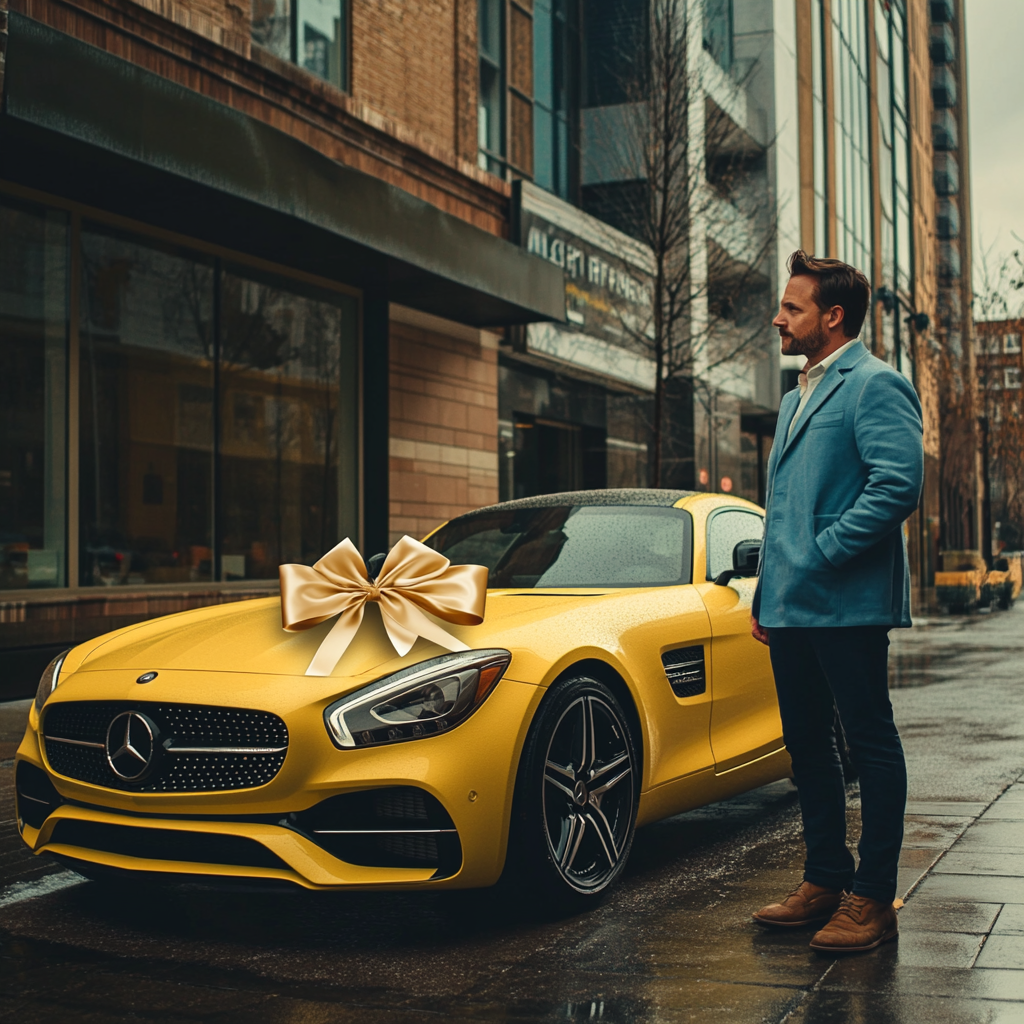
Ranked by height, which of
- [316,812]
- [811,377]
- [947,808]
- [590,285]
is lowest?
[947,808]

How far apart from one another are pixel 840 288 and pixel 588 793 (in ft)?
5.76

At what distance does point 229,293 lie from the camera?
43.1ft

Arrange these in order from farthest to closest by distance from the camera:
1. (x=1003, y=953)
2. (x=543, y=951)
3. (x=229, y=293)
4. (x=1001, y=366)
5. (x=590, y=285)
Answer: (x=1001, y=366)
(x=590, y=285)
(x=229, y=293)
(x=543, y=951)
(x=1003, y=953)

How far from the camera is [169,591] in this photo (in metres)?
12.0

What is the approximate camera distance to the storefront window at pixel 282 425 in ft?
43.2

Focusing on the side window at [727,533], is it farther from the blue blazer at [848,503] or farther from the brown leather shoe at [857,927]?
the brown leather shoe at [857,927]

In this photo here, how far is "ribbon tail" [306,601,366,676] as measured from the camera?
4.00 meters

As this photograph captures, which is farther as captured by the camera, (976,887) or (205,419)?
(205,419)

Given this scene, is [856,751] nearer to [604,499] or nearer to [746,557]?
[746,557]

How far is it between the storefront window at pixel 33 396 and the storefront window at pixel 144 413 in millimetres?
264

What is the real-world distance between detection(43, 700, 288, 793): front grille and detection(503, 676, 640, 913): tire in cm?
75

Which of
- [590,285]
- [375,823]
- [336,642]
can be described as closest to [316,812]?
[375,823]

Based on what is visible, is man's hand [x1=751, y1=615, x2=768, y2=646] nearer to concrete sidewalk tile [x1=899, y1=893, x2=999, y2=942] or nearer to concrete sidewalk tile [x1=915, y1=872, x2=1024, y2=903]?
concrete sidewalk tile [x1=899, y1=893, x2=999, y2=942]

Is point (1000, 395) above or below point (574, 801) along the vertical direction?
above
